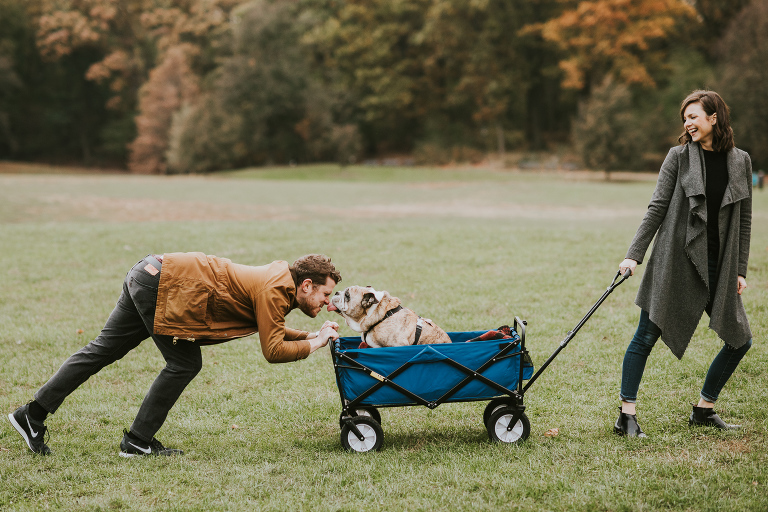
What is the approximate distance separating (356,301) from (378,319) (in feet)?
0.71

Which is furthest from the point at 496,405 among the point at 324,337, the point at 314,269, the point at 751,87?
the point at 751,87

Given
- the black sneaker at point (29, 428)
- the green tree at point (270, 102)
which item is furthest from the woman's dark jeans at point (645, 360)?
the green tree at point (270, 102)

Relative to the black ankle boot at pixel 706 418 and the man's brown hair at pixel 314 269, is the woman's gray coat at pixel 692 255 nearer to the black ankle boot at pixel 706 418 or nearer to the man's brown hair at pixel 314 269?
the black ankle boot at pixel 706 418

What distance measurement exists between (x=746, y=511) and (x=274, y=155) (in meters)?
54.2

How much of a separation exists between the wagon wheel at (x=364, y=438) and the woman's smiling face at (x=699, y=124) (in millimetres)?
2931

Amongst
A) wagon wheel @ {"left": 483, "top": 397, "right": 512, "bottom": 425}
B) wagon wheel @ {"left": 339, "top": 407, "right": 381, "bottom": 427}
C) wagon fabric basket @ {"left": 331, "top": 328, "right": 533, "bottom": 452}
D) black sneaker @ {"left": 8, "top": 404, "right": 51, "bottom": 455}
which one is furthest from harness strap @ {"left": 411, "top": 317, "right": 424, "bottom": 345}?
black sneaker @ {"left": 8, "top": 404, "right": 51, "bottom": 455}

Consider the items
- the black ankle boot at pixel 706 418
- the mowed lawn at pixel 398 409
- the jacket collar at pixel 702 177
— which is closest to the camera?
the mowed lawn at pixel 398 409

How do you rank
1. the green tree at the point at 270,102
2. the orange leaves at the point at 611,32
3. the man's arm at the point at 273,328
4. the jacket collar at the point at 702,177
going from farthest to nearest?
the green tree at the point at 270,102, the orange leaves at the point at 611,32, the jacket collar at the point at 702,177, the man's arm at the point at 273,328

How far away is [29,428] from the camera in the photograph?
419 cm

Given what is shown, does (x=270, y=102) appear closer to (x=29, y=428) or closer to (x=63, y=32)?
(x=63, y=32)

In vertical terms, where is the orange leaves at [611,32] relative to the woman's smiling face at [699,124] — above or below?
above

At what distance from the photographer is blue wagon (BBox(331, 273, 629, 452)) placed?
13.6 feet

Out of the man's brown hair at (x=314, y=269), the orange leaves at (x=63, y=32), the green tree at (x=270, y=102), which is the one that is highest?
the orange leaves at (x=63, y=32)

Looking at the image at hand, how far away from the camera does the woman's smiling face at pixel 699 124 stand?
4.17 metres
